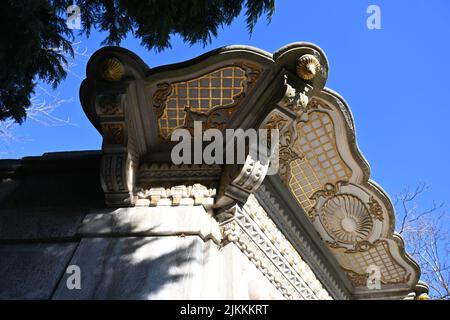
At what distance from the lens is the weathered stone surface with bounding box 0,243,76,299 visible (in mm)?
3957

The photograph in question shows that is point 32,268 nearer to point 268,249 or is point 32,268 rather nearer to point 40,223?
point 40,223

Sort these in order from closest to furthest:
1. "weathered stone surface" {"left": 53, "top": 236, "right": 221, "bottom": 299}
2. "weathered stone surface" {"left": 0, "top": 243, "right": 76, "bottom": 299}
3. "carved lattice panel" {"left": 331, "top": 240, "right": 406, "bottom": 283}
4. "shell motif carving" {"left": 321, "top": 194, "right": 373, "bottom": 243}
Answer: "weathered stone surface" {"left": 53, "top": 236, "right": 221, "bottom": 299}
"weathered stone surface" {"left": 0, "top": 243, "right": 76, "bottom": 299}
"shell motif carving" {"left": 321, "top": 194, "right": 373, "bottom": 243}
"carved lattice panel" {"left": 331, "top": 240, "right": 406, "bottom": 283}

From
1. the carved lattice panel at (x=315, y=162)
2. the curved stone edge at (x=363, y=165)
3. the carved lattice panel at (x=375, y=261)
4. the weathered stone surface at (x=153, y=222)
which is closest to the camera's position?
the weathered stone surface at (x=153, y=222)

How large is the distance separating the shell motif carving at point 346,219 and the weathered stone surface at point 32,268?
2944 millimetres

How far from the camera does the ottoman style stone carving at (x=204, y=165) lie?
13.4 feet

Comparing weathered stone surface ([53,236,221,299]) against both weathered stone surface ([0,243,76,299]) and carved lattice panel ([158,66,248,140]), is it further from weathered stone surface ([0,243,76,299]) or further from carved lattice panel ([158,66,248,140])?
carved lattice panel ([158,66,248,140])

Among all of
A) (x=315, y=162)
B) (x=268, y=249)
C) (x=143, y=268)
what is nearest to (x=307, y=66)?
(x=315, y=162)

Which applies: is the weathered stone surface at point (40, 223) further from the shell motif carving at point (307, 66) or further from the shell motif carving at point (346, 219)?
the shell motif carving at point (346, 219)

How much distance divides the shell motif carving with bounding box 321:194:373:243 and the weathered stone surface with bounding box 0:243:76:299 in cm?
294

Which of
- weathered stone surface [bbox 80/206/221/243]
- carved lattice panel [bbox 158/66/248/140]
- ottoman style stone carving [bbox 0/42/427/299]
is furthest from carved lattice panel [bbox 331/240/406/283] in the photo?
carved lattice panel [bbox 158/66/248/140]

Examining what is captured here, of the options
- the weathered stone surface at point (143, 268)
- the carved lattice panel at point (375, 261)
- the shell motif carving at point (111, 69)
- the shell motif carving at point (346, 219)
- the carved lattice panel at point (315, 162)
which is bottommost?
the weathered stone surface at point (143, 268)

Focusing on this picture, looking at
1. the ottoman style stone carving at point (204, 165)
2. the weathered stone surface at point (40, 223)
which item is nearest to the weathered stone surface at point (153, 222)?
the ottoman style stone carving at point (204, 165)

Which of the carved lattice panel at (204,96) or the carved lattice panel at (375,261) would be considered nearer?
the carved lattice panel at (204,96)
